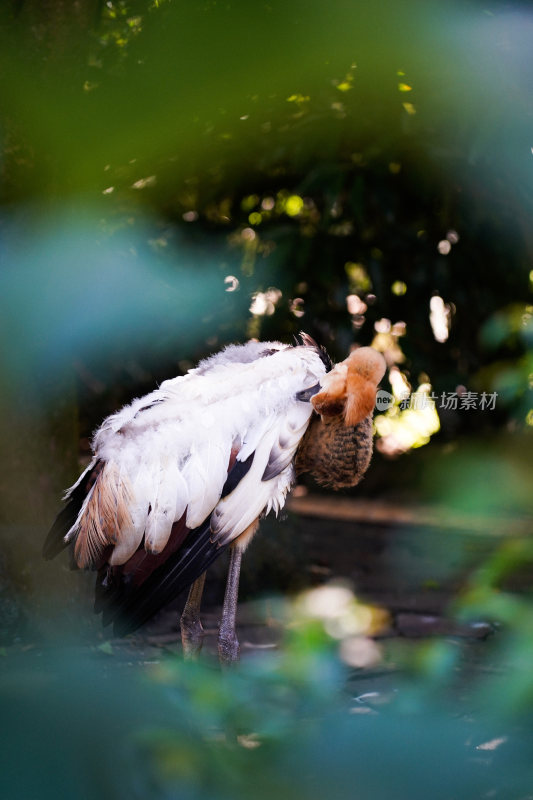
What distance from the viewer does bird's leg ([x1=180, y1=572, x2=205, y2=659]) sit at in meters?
2.39

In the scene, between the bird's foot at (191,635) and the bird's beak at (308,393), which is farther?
the bird's foot at (191,635)

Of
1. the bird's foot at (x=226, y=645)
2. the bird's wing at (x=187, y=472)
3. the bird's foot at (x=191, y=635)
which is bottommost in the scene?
the bird's foot at (x=191, y=635)

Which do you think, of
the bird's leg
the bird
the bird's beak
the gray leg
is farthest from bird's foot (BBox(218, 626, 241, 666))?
the bird's beak

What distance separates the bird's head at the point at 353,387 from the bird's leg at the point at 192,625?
2.23 ft

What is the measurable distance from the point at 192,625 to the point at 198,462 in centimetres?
60

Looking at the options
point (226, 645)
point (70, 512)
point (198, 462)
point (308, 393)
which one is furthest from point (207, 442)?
point (226, 645)

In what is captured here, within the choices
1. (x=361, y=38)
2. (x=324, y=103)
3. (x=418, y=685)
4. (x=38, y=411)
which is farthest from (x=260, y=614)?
(x=361, y=38)

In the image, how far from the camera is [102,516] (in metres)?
2.10

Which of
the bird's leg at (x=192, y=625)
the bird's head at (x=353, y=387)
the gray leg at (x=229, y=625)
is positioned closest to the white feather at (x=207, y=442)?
the bird's head at (x=353, y=387)

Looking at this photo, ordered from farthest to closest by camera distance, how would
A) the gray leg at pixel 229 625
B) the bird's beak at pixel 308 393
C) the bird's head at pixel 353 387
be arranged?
the gray leg at pixel 229 625, the bird's beak at pixel 308 393, the bird's head at pixel 353 387

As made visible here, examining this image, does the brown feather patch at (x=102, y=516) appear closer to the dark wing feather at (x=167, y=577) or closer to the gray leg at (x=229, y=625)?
the dark wing feather at (x=167, y=577)

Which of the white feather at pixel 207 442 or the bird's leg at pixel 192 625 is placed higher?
the white feather at pixel 207 442

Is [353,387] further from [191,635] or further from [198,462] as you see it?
[191,635]

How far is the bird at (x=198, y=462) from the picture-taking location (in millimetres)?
2033
